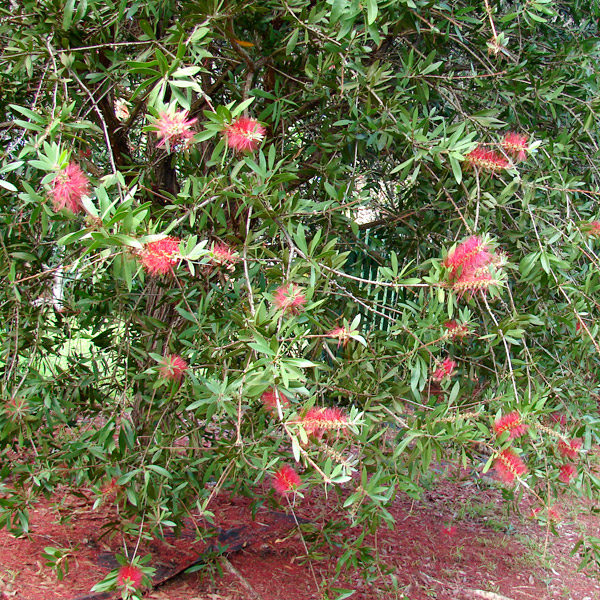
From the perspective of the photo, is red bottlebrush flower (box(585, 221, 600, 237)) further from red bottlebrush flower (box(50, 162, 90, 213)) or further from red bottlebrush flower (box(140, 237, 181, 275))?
red bottlebrush flower (box(50, 162, 90, 213))

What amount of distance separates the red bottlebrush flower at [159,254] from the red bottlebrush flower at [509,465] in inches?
43.6

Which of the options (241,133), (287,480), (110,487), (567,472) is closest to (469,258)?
(241,133)

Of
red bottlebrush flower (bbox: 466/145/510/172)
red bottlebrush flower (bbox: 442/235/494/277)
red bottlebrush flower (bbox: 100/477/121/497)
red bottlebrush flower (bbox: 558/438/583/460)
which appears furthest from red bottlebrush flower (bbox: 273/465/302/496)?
red bottlebrush flower (bbox: 466/145/510/172)

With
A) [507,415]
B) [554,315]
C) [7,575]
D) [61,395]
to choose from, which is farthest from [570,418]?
[7,575]

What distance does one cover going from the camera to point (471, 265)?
6.28ft

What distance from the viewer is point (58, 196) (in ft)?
5.20

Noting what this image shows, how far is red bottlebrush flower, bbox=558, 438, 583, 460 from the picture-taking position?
93.2 inches

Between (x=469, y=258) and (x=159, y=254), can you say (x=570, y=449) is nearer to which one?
(x=469, y=258)

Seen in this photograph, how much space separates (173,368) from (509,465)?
46.2 inches

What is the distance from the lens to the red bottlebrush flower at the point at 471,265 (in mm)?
1862

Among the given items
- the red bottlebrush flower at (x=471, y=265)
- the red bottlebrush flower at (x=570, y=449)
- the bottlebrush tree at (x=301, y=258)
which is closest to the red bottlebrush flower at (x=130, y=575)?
the bottlebrush tree at (x=301, y=258)

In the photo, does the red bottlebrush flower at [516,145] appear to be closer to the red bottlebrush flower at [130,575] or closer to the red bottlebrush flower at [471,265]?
the red bottlebrush flower at [471,265]

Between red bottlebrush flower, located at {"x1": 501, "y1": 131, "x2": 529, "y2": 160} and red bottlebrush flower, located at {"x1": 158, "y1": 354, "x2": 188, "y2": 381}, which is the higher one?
red bottlebrush flower, located at {"x1": 501, "y1": 131, "x2": 529, "y2": 160}

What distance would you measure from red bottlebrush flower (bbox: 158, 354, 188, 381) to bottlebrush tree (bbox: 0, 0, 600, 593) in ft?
0.04
